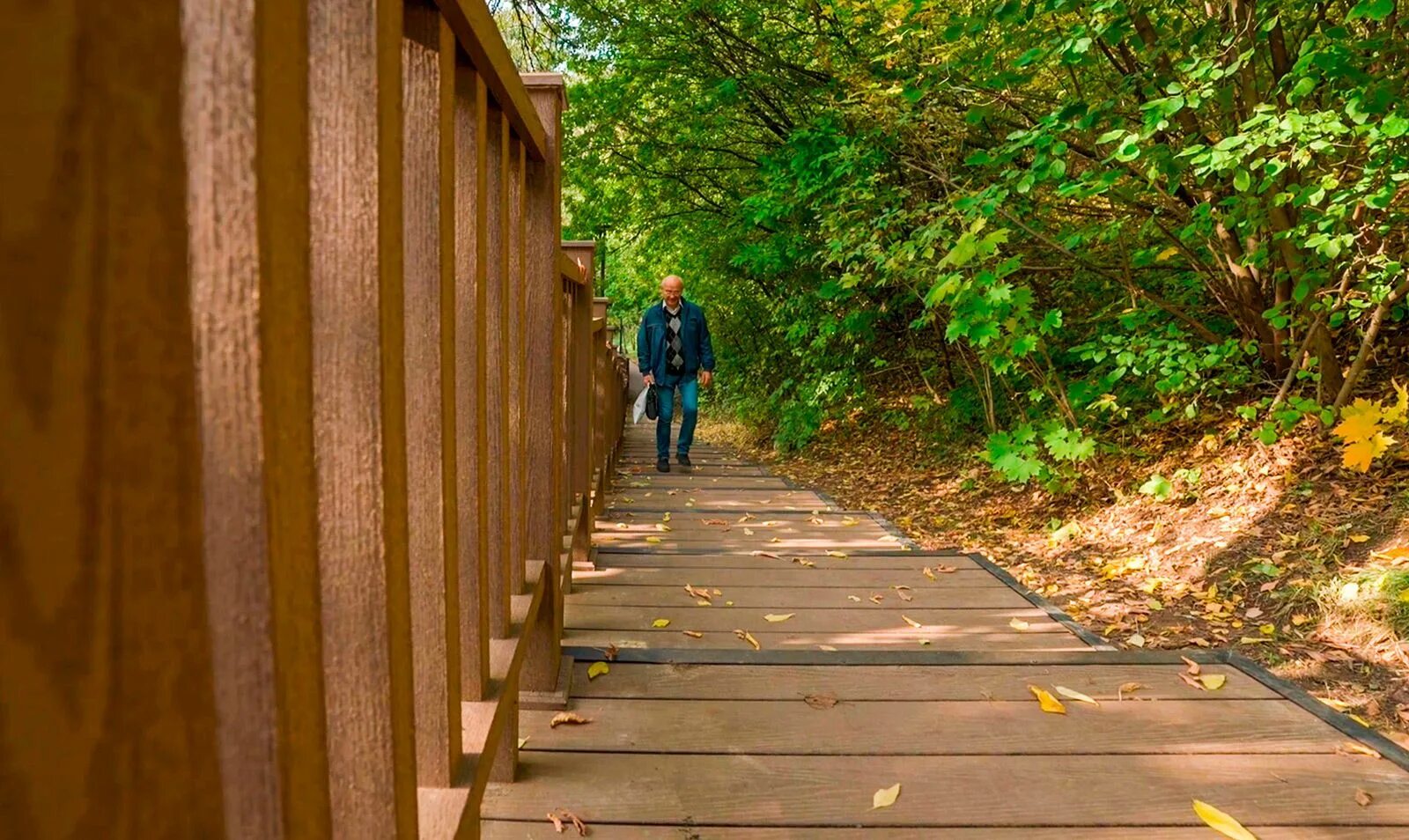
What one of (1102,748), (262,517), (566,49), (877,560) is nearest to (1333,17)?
(877,560)

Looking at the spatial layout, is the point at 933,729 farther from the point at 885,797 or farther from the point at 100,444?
the point at 100,444

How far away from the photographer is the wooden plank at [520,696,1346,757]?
6.68 ft

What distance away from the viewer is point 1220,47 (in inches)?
148

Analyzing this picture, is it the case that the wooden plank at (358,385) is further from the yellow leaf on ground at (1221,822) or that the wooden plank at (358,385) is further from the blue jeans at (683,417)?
the blue jeans at (683,417)

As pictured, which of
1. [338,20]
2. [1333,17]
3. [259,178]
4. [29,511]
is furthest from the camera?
[1333,17]

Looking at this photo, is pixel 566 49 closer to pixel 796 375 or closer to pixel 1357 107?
pixel 796 375

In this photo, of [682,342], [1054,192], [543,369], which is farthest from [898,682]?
[682,342]

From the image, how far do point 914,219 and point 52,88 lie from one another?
231 inches

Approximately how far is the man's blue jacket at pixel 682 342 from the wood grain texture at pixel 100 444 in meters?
6.72

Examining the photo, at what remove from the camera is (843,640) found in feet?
9.39

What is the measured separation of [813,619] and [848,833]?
4.61 feet

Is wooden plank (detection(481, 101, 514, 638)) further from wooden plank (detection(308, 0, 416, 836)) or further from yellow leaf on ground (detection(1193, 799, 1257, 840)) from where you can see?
yellow leaf on ground (detection(1193, 799, 1257, 840))

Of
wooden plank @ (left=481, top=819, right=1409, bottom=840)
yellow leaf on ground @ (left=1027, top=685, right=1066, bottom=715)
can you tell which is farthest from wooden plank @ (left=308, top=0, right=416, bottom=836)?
yellow leaf on ground @ (left=1027, top=685, right=1066, bottom=715)

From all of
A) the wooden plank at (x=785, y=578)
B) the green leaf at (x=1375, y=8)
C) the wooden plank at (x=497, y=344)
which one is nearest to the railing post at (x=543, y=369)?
the wooden plank at (x=497, y=344)
